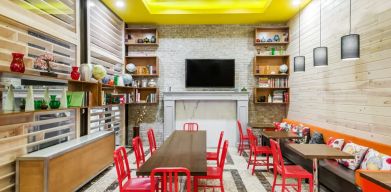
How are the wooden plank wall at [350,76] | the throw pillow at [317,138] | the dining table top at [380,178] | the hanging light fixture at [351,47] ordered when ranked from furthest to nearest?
the throw pillow at [317,138], the wooden plank wall at [350,76], the hanging light fixture at [351,47], the dining table top at [380,178]

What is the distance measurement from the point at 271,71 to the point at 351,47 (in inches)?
151

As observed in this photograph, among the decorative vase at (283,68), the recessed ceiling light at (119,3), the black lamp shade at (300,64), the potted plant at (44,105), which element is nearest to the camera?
the potted plant at (44,105)

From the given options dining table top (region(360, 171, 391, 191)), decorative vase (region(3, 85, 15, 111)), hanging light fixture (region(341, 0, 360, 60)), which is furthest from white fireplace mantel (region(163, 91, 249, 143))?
dining table top (region(360, 171, 391, 191))

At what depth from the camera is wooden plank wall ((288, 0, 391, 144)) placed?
351 centimetres

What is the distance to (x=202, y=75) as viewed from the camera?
734cm

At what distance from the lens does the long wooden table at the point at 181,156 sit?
253cm

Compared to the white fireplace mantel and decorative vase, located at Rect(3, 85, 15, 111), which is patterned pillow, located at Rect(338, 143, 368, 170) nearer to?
the white fireplace mantel

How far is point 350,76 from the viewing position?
4242 millimetres

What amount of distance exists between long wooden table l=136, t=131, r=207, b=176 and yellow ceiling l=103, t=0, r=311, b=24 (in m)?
3.61

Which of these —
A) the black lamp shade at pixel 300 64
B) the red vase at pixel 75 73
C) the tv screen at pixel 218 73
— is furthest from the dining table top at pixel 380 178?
the tv screen at pixel 218 73

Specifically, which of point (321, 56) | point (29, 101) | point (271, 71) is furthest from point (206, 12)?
point (29, 101)

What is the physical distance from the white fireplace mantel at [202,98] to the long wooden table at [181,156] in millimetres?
2892

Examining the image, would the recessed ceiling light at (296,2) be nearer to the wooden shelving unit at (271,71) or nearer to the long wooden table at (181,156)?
the wooden shelving unit at (271,71)

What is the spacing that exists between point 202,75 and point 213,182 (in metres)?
3.63
